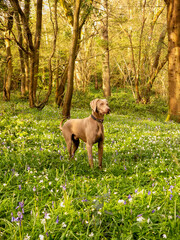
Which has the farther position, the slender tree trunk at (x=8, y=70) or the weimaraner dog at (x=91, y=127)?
the slender tree trunk at (x=8, y=70)

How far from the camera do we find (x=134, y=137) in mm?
6828

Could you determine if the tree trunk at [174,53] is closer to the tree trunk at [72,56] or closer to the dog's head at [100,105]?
the tree trunk at [72,56]

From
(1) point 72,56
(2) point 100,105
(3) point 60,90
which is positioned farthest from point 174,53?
(2) point 100,105

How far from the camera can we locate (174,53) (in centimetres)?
1168

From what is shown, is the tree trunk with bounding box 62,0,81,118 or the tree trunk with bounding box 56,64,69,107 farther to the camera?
the tree trunk with bounding box 56,64,69,107

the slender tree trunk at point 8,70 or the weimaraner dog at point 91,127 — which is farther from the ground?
the slender tree trunk at point 8,70

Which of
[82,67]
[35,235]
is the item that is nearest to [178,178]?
[35,235]

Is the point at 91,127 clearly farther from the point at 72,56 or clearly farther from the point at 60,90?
the point at 60,90

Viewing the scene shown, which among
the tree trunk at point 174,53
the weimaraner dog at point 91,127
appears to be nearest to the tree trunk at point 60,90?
the tree trunk at point 174,53

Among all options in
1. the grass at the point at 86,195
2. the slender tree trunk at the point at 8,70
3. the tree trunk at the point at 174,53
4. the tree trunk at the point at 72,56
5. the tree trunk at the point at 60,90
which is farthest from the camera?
the slender tree trunk at the point at 8,70

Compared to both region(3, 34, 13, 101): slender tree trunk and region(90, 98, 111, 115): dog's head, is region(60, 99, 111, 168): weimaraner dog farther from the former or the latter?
region(3, 34, 13, 101): slender tree trunk

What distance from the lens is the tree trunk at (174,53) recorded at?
1138 centimetres

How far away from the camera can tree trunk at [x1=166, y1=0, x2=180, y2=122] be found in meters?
11.4

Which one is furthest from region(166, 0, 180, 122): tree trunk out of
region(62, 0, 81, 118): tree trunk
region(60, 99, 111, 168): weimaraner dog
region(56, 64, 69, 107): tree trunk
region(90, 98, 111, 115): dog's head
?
region(90, 98, 111, 115): dog's head
